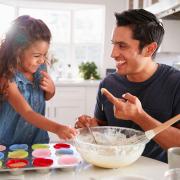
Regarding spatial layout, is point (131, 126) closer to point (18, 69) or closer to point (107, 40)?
point (18, 69)

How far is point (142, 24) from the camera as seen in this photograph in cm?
146

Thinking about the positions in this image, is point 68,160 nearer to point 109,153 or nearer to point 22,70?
point 109,153

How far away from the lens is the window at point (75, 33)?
14.3 feet

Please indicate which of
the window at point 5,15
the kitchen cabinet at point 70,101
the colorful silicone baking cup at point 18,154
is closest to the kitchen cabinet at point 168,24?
the kitchen cabinet at point 70,101

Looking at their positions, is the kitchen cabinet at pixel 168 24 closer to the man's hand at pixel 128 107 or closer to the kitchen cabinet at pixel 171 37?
the kitchen cabinet at pixel 171 37

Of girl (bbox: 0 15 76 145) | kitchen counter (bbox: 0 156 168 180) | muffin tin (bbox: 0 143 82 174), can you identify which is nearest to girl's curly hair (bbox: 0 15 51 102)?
girl (bbox: 0 15 76 145)

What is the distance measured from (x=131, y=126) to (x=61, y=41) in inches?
124

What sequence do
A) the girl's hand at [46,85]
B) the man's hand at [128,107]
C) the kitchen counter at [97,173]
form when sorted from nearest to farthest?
the kitchen counter at [97,173] → the man's hand at [128,107] → the girl's hand at [46,85]

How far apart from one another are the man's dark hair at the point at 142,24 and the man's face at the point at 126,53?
28mm

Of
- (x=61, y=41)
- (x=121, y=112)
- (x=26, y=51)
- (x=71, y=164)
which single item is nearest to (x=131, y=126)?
(x=121, y=112)

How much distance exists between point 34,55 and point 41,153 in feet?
1.72

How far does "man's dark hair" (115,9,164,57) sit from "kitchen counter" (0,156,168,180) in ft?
2.21

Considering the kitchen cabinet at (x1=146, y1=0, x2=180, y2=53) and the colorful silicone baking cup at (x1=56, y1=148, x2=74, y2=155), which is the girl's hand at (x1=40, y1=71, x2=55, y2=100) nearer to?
the colorful silicone baking cup at (x1=56, y1=148, x2=74, y2=155)

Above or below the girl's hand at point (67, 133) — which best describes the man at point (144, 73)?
above
